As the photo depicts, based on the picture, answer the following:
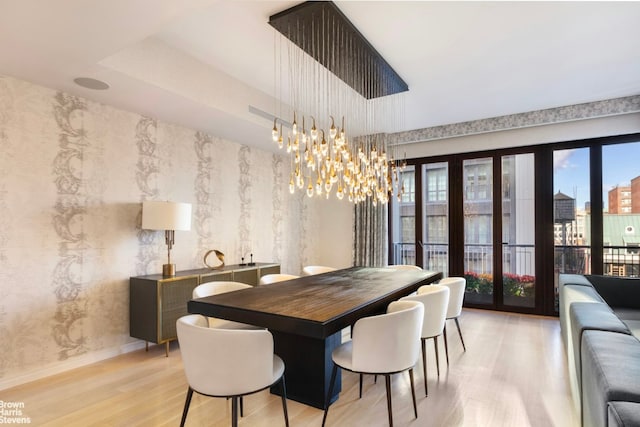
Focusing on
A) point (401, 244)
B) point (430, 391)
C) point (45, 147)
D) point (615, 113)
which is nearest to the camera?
point (430, 391)

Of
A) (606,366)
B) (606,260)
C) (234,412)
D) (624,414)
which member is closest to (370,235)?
(606,260)

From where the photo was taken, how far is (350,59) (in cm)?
316

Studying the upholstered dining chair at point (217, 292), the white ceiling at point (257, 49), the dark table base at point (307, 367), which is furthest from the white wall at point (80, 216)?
the dark table base at point (307, 367)

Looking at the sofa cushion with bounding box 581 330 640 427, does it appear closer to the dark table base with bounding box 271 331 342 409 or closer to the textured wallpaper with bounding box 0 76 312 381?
the dark table base with bounding box 271 331 342 409

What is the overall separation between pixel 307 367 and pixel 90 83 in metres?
2.87

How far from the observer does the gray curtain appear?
5.91 m

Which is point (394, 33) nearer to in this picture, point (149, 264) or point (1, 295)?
point (149, 264)

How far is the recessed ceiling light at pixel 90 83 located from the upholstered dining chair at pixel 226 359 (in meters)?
2.31

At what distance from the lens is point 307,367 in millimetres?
2494

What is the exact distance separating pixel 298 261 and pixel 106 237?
328cm

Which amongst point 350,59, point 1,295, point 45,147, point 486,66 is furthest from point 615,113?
point 1,295

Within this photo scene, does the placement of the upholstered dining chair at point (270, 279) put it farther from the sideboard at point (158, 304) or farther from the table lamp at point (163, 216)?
the table lamp at point (163, 216)

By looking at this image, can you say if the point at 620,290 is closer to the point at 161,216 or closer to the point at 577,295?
the point at 577,295

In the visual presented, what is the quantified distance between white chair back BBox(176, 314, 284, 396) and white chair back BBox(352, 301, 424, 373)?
0.52m
